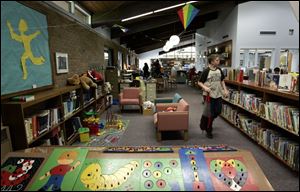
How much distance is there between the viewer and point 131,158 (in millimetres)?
1698

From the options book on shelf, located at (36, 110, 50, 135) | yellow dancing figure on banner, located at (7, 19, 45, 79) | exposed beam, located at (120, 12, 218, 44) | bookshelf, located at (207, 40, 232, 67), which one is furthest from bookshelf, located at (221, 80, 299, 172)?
exposed beam, located at (120, 12, 218, 44)

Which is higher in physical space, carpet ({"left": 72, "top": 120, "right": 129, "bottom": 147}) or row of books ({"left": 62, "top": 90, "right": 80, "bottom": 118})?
row of books ({"left": 62, "top": 90, "right": 80, "bottom": 118})

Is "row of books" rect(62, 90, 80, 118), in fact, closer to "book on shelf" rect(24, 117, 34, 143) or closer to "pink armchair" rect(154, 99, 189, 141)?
"book on shelf" rect(24, 117, 34, 143)

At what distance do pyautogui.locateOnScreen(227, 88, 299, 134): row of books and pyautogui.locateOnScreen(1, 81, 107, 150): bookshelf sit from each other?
3.31m

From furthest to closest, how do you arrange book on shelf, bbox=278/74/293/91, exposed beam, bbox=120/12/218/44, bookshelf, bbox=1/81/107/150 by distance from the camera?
exposed beam, bbox=120/12/218/44, book on shelf, bbox=278/74/293/91, bookshelf, bbox=1/81/107/150

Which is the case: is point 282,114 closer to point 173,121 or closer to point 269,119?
point 269,119

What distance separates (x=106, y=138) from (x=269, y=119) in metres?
2.90

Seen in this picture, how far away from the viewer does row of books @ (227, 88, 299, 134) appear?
2.63 meters

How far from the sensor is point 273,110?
305cm

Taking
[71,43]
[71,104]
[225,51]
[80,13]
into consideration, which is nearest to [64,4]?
[80,13]

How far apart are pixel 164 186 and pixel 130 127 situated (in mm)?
3179

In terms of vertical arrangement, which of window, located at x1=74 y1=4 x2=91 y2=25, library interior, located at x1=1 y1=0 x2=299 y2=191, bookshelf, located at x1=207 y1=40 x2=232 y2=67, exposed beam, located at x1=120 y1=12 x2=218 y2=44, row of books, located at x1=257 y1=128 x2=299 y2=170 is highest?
exposed beam, located at x1=120 y1=12 x2=218 y2=44

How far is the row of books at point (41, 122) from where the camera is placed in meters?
2.36

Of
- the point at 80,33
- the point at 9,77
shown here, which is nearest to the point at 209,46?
the point at 80,33
